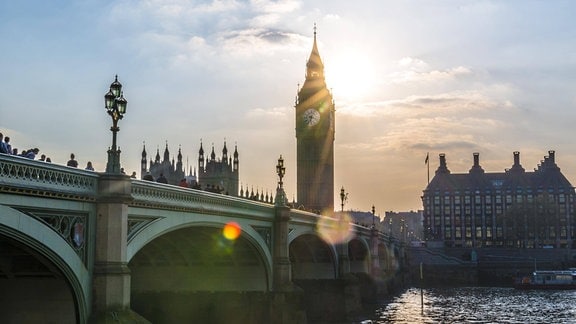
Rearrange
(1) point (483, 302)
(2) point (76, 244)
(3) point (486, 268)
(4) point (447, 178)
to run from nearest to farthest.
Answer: (2) point (76, 244)
(1) point (483, 302)
(3) point (486, 268)
(4) point (447, 178)

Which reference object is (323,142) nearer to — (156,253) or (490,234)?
(490,234)

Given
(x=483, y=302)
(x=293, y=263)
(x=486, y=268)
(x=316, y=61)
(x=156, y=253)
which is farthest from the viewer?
(x=316, y=61)

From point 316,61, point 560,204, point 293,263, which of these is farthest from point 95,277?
point 560,204

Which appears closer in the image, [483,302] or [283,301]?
[283,301]

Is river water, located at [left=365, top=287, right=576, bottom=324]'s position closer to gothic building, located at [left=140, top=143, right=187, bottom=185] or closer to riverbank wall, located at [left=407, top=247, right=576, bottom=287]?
riverbank wall, located at [left=407, top=247, right=576, bottom=287]

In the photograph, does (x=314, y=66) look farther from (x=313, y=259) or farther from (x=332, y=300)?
(x=332, y=300)

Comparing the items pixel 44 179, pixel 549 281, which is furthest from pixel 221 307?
pixel 549 281

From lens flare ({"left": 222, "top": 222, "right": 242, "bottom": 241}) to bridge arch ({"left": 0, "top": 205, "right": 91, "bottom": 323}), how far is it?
460 inches

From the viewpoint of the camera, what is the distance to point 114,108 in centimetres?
2303

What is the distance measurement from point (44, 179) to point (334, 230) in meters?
43.4

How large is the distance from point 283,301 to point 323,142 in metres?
118

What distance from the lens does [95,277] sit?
2264cm

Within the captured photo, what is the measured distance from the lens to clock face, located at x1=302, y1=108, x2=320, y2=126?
162m

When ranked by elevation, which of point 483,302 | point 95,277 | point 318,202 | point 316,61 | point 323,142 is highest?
point 316,61
